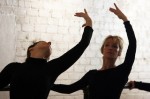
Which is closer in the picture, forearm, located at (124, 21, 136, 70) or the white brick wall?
forearm, located at (124, 21, 136, 70)

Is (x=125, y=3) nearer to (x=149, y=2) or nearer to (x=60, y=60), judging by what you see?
(x=149, y=2)

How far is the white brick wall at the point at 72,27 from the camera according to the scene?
9.79ft

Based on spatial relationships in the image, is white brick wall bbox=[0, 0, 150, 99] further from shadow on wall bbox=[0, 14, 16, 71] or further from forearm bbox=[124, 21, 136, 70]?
forearm bbox=[124, 21, 136, 70]

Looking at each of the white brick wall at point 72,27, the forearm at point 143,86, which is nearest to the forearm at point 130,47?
the forearm at point 143,86

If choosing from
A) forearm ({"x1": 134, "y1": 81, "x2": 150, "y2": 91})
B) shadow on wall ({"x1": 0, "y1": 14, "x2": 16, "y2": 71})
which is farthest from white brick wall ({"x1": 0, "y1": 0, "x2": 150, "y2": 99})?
forearm ({"x1": 134, "y1": 81, "x2": 150, "y2": 91})

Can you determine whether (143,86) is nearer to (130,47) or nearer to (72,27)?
(130,47)

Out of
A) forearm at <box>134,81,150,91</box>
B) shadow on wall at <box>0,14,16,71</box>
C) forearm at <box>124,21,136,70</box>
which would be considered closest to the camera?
forearm at <box>124,21,136,70</box>

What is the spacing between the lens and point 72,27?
3.26m

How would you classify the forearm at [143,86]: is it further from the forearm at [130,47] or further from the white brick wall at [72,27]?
the white brick wall at [72,27]

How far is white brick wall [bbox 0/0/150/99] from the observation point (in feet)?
9.79

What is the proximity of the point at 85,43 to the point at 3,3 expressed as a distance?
163cm

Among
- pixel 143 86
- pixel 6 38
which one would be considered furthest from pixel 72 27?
pixel 143 86

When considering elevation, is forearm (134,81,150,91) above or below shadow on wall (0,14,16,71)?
below

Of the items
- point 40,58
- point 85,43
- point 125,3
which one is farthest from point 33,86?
point 125,3
